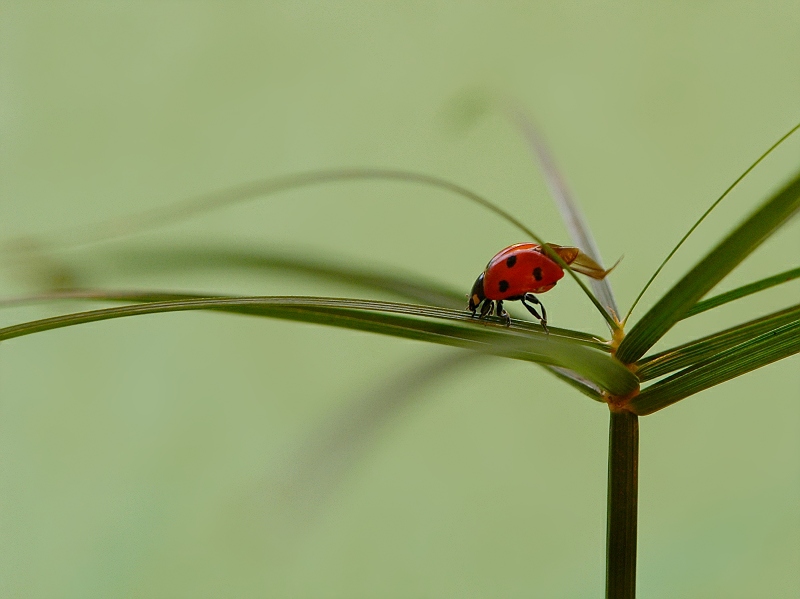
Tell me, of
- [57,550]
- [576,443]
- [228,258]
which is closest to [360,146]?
[576,443]

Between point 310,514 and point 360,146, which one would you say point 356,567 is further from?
point 310,514

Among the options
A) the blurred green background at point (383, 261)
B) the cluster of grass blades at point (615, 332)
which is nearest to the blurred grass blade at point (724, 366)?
the cluster of grass blades at point (615, 332)

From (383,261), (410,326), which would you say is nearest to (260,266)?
(410,326)

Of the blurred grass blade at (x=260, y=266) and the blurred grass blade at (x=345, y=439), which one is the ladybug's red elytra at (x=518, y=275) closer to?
the blurred grass blade at (x=260, y=266)

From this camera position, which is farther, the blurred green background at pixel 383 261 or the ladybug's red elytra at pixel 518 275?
the blurred green background at pixel 383 261

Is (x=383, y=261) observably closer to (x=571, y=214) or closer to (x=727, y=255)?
(x=571, y=214)

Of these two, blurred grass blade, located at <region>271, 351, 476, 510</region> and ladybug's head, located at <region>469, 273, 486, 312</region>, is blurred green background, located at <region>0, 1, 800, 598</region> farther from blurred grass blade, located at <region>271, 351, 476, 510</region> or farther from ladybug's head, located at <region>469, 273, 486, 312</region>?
blurred grass blade, located at <region>271, 351, 476, 510</region>

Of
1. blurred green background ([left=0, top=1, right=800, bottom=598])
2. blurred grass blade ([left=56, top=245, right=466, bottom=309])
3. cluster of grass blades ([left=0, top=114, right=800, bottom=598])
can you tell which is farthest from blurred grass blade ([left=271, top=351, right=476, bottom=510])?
blurred green background ([left=0, top=1, right=800, bottom=598])
